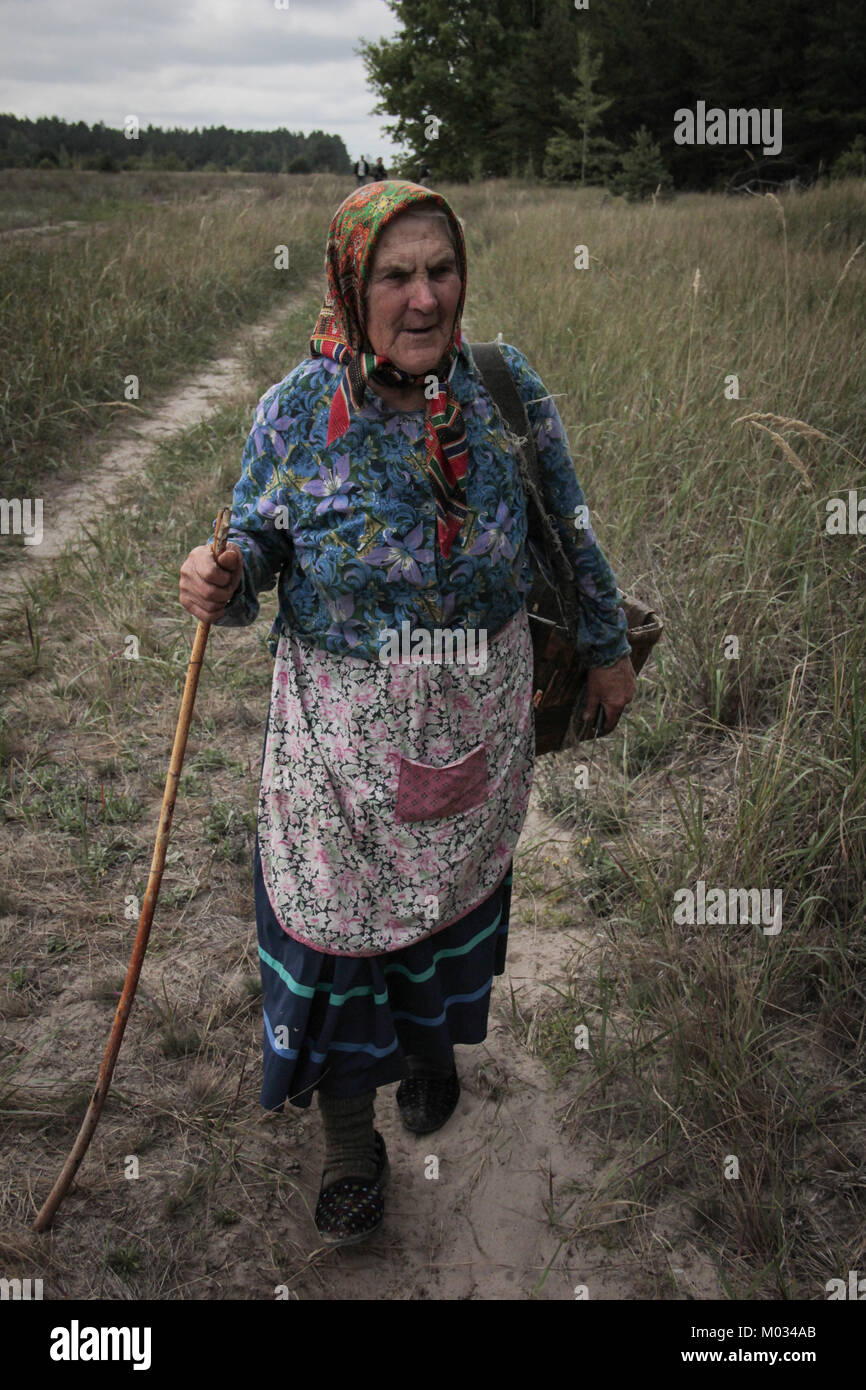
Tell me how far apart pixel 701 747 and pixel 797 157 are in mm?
13827

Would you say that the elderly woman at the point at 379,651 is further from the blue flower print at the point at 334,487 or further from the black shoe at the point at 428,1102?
the black shoe at the point at 428,1102

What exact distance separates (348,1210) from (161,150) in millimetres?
49832

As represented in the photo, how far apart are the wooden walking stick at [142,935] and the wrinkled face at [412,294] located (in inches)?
13.7

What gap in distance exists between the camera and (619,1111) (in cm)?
179

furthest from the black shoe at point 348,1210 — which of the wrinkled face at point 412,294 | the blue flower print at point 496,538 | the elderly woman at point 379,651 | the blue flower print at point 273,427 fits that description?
the wrinkled face at point 412,294

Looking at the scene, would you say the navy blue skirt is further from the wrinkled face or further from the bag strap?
the wrinkled face

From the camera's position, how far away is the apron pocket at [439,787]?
1.41 metres

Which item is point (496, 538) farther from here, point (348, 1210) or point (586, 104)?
point (586, 104)

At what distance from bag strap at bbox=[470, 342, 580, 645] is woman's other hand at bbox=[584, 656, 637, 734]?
231mm

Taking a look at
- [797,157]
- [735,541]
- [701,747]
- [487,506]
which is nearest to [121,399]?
[735,541]

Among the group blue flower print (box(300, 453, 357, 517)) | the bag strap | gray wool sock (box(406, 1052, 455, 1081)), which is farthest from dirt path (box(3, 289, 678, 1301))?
blue flower print (box(300, 453, 357, 517))

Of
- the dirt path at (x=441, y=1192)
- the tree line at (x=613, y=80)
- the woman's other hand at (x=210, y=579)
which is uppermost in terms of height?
the tree line at (x=613, y=80)

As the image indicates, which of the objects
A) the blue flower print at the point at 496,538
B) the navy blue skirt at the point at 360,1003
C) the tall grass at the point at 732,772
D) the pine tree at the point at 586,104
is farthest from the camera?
the pine tree at the point at 586,104

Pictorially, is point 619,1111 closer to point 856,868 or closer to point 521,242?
point 856,868
